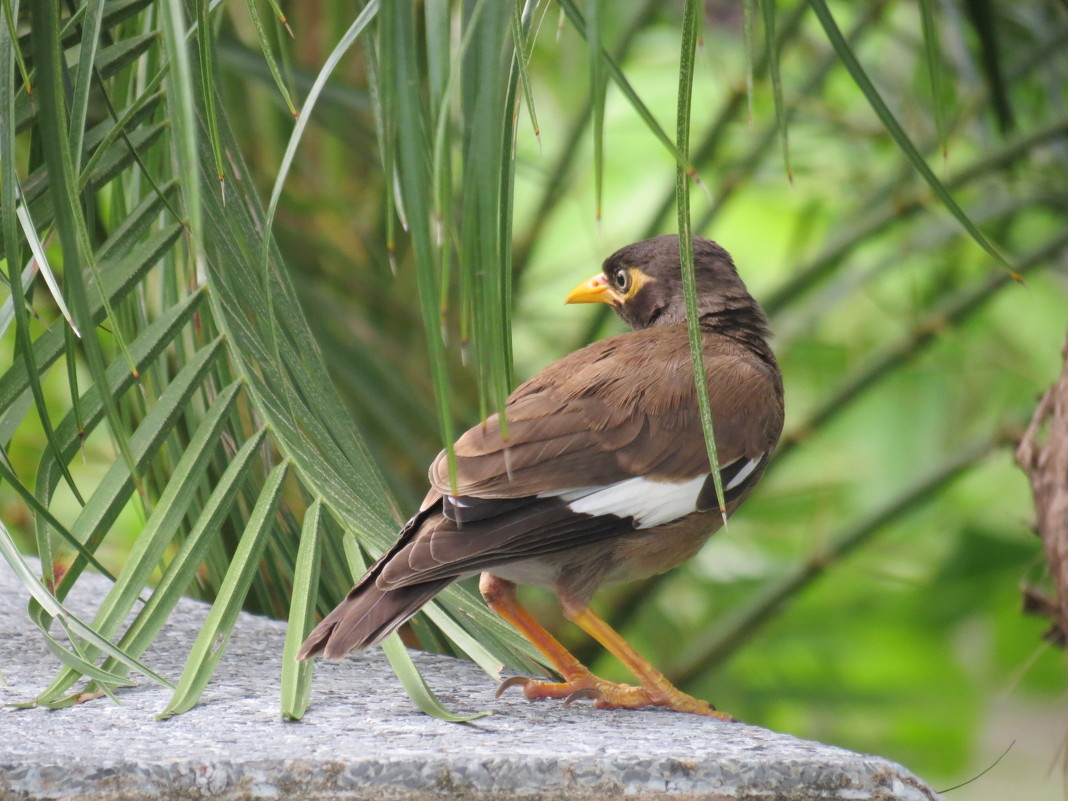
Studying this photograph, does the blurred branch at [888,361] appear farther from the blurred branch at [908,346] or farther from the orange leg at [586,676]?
the orange leg at [586,676]

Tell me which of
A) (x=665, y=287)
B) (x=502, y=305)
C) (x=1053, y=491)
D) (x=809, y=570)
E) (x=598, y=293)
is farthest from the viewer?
(x=809, y=570)

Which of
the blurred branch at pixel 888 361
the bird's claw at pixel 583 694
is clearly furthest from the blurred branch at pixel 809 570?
the bird's claw at pixel 583 694

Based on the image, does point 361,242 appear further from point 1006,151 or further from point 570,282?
point 570,282

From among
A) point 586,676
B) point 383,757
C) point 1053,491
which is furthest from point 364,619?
point 1053,491

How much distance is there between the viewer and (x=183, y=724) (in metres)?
1.34

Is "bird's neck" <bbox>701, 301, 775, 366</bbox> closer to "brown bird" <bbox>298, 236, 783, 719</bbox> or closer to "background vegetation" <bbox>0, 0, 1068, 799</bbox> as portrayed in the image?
"brown bird" <bbox>298, 236, 783, 719</bbox>

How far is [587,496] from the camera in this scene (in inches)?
69.6

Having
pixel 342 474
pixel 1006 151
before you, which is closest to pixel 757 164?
pixel 1006 151

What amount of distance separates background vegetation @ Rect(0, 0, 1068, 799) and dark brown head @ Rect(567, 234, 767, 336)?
287mm

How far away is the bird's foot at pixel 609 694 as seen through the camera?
68.2 inches

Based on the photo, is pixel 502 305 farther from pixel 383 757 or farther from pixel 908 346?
pixel 908 346

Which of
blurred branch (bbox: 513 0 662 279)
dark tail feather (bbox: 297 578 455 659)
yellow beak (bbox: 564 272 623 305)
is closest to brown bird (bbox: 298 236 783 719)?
dark tail feather (bbox: 297 578 455 659)

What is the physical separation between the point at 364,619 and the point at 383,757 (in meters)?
0.33

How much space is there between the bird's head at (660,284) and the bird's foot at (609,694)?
0.79 meters
